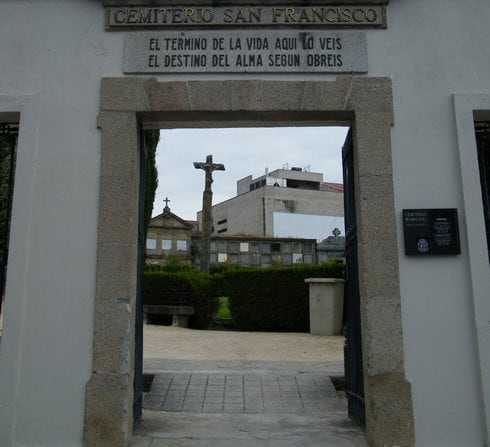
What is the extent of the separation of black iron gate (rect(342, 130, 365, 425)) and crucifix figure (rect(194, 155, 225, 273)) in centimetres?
1217

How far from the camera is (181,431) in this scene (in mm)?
4293

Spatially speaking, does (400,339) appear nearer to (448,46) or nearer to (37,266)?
(448,46)

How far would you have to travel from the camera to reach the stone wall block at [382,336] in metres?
3.92

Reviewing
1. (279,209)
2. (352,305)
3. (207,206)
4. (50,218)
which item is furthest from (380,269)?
(279,209)

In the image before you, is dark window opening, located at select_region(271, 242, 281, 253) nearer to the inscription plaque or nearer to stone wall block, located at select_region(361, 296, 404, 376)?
the inscription plaque

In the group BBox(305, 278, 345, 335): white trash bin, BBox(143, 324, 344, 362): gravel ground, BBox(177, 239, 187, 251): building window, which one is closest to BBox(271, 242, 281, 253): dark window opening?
BBox(177, 239, 187, 251): building window

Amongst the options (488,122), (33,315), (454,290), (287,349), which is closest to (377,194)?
(454,290)

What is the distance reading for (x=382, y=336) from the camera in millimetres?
3963

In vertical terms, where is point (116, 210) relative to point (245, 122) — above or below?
below

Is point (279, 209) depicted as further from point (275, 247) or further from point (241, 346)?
point (241, 346)

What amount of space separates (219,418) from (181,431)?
59 cm

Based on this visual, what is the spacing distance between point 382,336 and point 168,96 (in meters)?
2.58

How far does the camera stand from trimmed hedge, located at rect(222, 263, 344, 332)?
11.9 meters

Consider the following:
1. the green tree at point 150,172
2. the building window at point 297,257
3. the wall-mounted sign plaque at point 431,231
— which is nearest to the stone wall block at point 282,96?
the wall-mounted sign plaque at point 431,231
